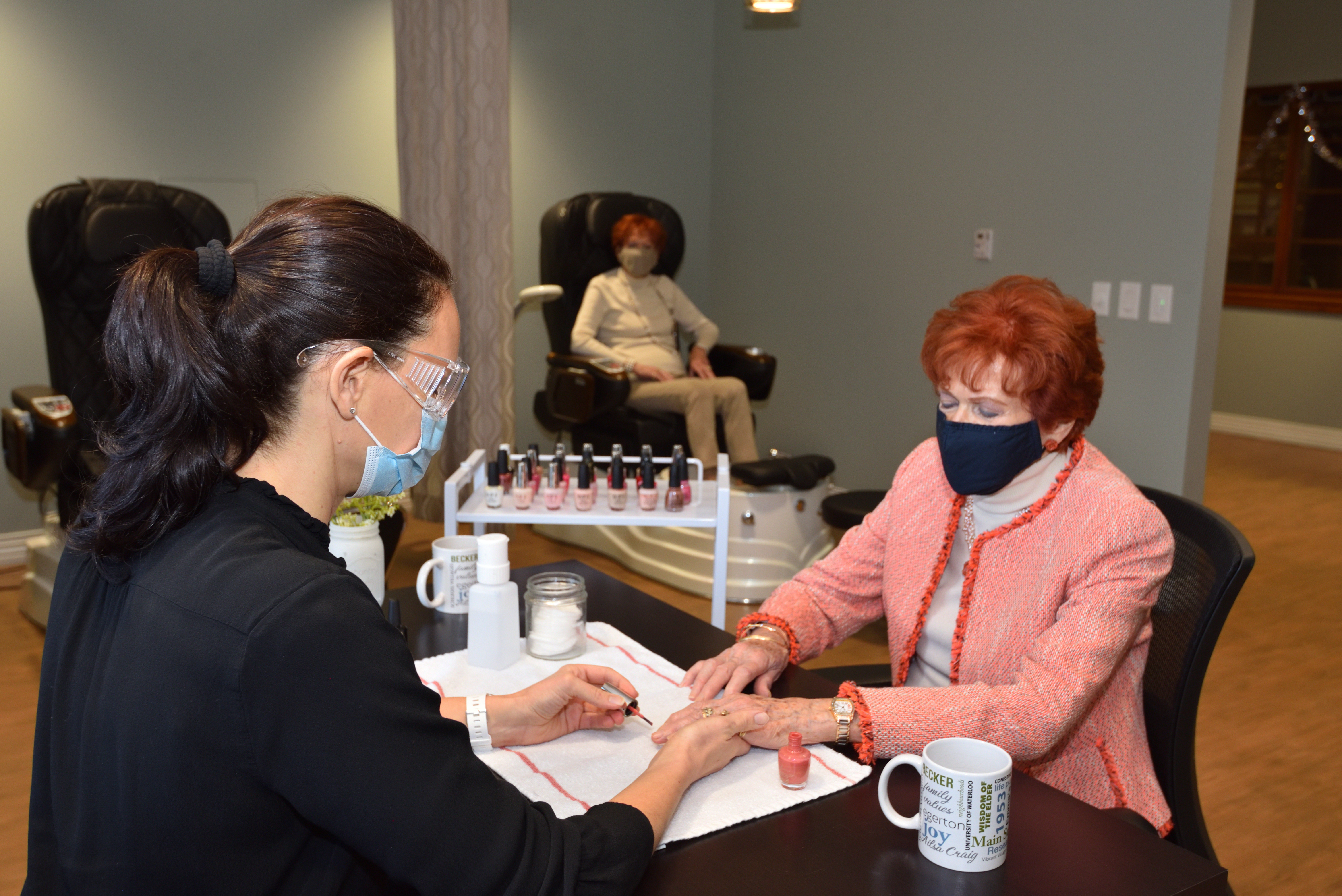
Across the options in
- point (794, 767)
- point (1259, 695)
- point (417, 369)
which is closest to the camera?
point (417, 369)

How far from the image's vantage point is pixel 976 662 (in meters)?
1.53

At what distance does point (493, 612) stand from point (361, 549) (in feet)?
0.78

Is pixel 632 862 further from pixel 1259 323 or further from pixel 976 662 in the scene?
pixel 1259 323

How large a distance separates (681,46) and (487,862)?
4.86 metres

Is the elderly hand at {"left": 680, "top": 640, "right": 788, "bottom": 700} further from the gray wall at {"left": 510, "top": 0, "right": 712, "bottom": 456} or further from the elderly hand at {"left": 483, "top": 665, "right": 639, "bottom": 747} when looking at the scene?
the gray wall at {"left": 510, "top": 0, "right": 712, "bottom": 456}

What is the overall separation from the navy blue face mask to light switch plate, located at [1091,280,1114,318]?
229 centimetres

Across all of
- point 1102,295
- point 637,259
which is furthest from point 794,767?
point 637,259

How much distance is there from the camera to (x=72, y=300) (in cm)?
342

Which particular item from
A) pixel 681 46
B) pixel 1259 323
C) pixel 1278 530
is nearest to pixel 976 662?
pixel 1278 530

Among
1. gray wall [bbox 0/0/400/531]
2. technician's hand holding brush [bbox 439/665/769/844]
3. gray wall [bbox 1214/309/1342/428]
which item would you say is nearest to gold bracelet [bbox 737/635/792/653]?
technician's hand holding brush [bbox 439/665/769/844]

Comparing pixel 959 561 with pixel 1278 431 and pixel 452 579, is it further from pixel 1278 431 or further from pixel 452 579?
pixel 1278 431

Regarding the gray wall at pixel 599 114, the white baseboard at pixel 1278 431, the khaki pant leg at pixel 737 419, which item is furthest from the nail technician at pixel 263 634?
the white baseboard at pixel 1278 431

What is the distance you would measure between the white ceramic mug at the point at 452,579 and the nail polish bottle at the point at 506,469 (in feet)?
3.07

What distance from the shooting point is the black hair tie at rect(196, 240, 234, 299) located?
874mm
